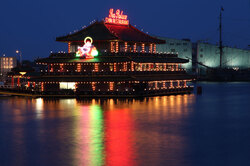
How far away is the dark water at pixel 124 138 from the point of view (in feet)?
87.5

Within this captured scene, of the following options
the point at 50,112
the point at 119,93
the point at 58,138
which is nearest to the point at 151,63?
the point at 119,93

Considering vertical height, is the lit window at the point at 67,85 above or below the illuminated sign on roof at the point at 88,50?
below

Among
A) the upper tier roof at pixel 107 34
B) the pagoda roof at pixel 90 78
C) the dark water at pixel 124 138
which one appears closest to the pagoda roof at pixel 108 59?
the pagoda roof at pixel 90 78

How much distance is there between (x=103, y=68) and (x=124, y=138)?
164ft

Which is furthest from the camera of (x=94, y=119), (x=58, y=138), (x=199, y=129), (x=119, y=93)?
(x=119, y=93)

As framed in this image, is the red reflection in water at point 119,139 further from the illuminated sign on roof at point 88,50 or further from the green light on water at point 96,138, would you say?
the illuminated sign on roof at point 88,50

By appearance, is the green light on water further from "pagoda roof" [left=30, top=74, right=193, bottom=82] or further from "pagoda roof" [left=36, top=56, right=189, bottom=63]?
"pagoda roof" [left=36, top=56, right=189, bottom=63]

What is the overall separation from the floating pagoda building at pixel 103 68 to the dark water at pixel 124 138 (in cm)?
2654

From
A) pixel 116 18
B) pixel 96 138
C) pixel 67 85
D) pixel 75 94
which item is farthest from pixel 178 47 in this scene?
pixel 96 138

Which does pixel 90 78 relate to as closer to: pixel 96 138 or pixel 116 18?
pixel 116 18

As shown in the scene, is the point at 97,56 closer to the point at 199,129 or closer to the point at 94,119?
the point at 94,119

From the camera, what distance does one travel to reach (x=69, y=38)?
8725 centimetres

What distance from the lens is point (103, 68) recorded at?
273 ft

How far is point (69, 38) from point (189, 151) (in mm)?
61827
